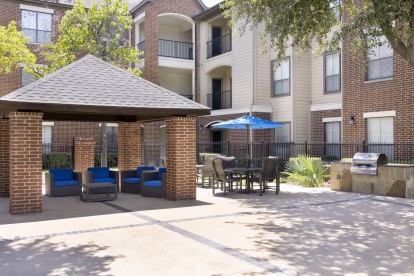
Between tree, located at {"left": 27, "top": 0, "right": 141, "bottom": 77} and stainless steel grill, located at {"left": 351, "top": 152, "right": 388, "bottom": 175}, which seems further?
tree, located at {"left": 27, "top": 0, "right": 141, "bottom": 77}

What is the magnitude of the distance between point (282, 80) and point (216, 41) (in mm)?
6042

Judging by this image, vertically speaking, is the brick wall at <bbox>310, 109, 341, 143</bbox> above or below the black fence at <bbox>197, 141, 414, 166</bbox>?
above

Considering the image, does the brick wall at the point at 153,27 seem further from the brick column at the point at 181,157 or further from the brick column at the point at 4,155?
the brick column at the point at 181,157

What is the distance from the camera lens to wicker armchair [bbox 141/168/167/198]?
12.2m

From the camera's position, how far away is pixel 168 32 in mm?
29000

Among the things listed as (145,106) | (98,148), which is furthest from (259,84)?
(145,106)

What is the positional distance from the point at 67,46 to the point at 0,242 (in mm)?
14983

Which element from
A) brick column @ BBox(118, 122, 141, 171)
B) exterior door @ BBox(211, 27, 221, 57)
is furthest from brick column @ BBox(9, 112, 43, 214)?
exterior door @ BBox(211, 27, 221, 57)

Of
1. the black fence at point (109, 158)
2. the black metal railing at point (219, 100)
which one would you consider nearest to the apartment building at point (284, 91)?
the black metal railing at point (219, 100)

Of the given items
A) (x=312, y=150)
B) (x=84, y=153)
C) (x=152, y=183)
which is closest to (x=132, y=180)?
(x=152, y=183)

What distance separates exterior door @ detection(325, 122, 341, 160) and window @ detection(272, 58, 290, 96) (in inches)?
109

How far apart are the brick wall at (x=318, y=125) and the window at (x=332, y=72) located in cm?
112

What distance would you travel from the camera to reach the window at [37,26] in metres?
25.7

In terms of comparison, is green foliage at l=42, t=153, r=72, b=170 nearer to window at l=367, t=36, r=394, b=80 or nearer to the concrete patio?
the concrete patio
